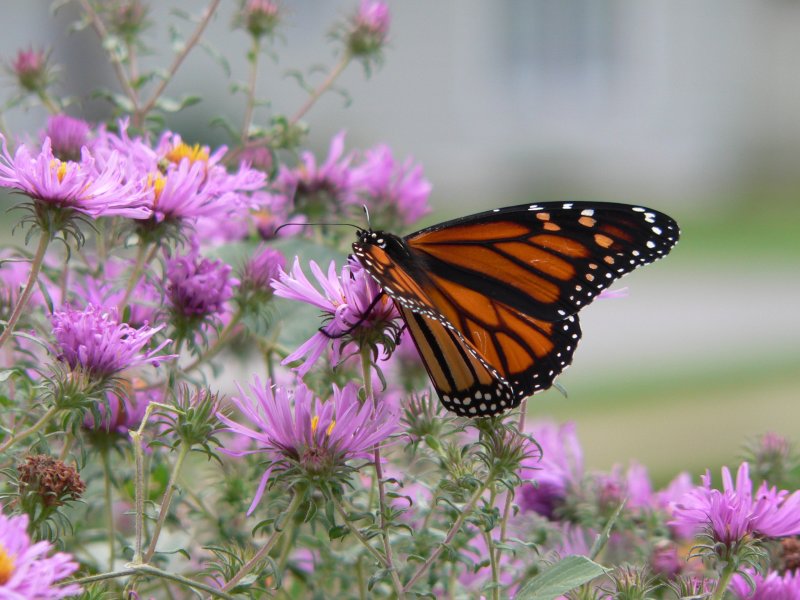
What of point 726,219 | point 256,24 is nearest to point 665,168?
point 726,219

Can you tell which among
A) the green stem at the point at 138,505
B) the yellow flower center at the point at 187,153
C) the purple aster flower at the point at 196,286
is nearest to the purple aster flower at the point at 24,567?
the green stem at the point at 138,505

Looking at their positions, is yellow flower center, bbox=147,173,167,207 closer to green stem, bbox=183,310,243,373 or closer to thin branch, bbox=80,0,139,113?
green stem, bbox=183,310,243,373

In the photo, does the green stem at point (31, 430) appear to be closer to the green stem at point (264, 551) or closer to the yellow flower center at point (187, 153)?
the green stem at point (264, 551)

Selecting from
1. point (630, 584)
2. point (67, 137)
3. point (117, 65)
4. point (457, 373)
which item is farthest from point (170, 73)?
point (630, 584)

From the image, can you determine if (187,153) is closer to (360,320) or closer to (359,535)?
(360,320)

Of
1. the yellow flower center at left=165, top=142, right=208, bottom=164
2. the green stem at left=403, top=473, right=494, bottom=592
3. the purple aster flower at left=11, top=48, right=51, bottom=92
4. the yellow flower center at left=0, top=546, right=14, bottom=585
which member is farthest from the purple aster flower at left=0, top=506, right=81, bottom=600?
the purple aster flower at left=11, top=48, right=51, bottom=92

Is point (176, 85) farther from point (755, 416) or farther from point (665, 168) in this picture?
point (755, 416)
